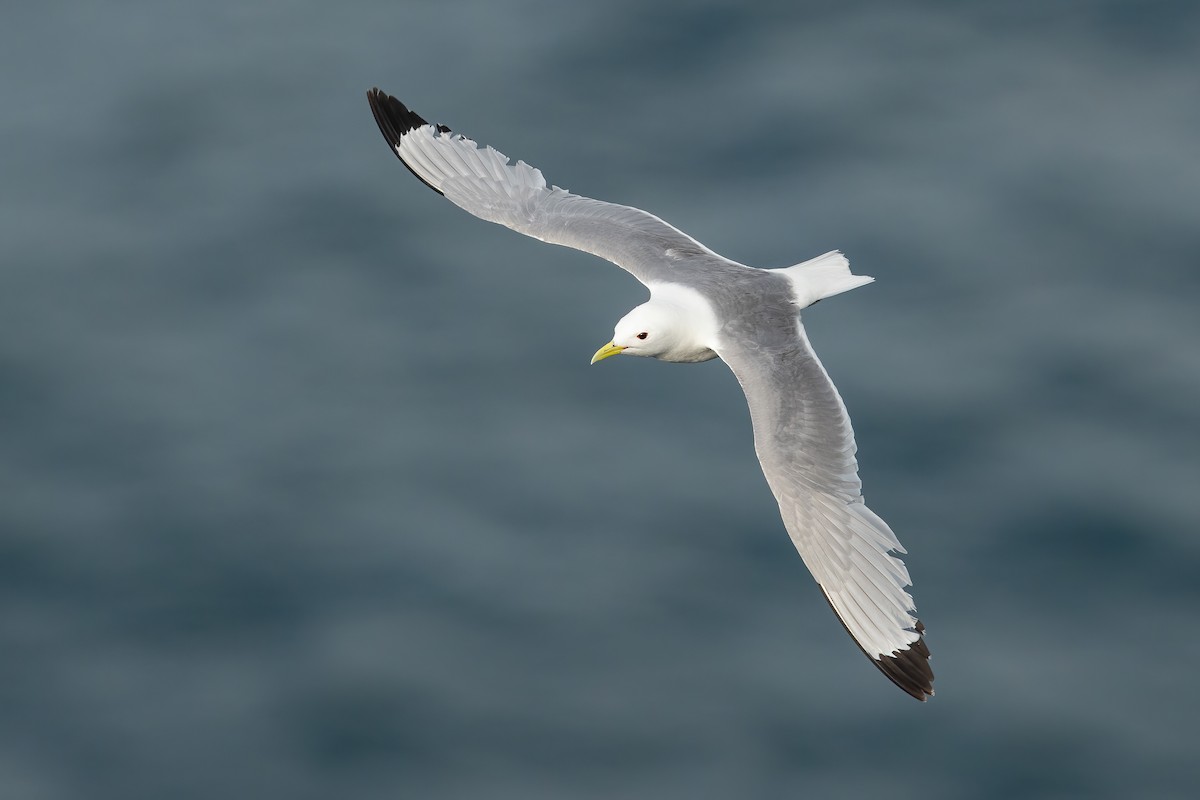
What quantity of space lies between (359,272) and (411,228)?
771mm

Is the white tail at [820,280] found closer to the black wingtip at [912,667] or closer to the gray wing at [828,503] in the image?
the gray wing at [828,503]

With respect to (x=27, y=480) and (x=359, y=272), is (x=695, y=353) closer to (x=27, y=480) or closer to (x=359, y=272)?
(x=359, y=272)

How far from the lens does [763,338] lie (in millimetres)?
14047

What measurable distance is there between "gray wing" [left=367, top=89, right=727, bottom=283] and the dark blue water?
243 cm

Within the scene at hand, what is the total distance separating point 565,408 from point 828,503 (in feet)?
16.3

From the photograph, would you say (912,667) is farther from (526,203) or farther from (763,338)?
(526,203)

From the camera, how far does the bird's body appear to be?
12961mm

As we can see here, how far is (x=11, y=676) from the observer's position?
16203 millimetres

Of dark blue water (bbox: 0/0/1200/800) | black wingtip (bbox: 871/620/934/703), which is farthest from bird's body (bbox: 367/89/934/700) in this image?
dark blue water (bbox: 0/0/1200/800)

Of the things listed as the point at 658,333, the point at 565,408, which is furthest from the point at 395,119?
the point at 658,333

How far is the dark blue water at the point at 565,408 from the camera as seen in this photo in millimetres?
15750

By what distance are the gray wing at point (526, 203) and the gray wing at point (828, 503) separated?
147cm

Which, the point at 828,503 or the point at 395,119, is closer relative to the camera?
the point at 828,503

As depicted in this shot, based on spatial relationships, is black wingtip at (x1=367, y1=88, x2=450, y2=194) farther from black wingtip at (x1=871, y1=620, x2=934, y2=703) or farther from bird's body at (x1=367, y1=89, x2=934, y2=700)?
black wingtip at (x1=871, y1=620, x2=934, y2=703)
